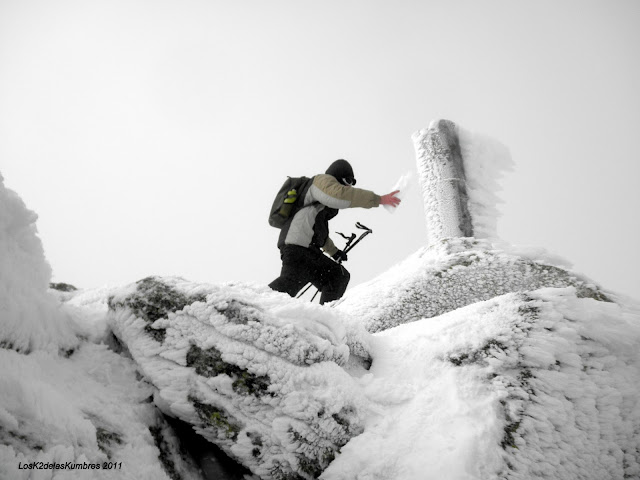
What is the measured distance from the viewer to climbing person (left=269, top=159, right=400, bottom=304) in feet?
13.1

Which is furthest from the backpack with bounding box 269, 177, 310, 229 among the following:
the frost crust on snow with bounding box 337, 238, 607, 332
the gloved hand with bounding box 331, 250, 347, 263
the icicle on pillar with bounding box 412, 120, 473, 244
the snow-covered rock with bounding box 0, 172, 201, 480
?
the snow-covered rock with bounding box 0, 172, 201, 480

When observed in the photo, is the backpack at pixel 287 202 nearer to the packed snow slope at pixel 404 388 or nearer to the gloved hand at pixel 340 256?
the gloved hand at pixel 340 256

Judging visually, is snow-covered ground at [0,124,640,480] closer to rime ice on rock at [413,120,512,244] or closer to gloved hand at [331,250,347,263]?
gloved hand at [331,250,347,263]

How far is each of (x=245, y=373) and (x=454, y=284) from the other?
265cm

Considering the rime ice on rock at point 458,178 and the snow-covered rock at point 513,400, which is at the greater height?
the rime ice on rock at point 458,178

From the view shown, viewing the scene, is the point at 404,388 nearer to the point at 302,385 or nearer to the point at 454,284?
the point at 302,385

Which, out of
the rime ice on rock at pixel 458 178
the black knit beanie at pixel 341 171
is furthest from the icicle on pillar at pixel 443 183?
the black knit beanie at pixel 341 171

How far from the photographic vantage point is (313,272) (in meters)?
4.25

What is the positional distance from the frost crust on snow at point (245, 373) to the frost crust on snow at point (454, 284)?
5.61ft

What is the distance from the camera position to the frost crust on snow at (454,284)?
3648 mm

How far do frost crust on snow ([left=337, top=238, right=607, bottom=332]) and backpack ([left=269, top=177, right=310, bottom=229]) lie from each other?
1.16 metres

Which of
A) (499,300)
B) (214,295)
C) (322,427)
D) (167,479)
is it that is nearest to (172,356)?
(214,295)

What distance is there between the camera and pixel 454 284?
12.5ft

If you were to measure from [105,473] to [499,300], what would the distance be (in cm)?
204
